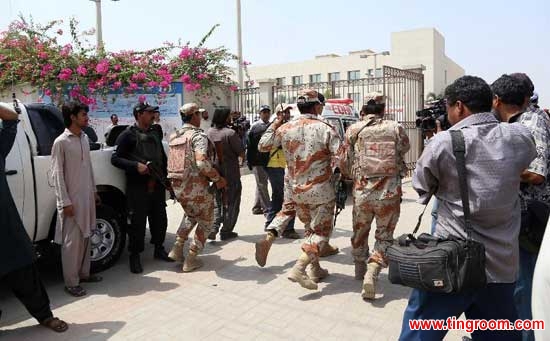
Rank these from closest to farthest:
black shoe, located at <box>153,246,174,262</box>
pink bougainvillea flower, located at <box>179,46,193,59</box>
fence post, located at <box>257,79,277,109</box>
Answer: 1. black shoe, located at <box>153,246,174,262</box>
2. pink bougainvillea flower, located at <box>179,46,193,59</box>
3. fence post, located at <box>257,79,277,109</box>

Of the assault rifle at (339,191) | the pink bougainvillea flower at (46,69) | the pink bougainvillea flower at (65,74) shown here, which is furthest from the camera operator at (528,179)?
the pink bougainvillea flower at (46,69)

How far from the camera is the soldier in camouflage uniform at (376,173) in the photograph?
4242mm

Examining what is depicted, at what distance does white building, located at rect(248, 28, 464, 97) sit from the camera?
62281mm

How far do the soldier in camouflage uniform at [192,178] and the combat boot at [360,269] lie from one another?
5.51 feet

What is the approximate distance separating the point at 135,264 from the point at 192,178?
1.17 m

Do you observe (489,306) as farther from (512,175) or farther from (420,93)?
(420,93)

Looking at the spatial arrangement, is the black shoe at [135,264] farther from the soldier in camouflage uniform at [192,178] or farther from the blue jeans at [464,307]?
the blue jeans at [464,307]

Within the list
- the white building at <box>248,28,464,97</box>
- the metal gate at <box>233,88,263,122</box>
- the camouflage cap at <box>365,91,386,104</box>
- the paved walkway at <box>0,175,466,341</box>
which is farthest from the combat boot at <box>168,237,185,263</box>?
the white building at <box>248,28,464,97</box>

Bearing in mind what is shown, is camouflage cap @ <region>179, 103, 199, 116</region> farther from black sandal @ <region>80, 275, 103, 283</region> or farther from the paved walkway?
black sandal @ <region>80, 275, 103, 283</region>

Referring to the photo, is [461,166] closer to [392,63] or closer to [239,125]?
[239,125]

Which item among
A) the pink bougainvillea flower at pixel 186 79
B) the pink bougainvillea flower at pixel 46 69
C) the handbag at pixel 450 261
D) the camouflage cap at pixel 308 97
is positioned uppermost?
the pink bougainvillea flower at pixel 46 69

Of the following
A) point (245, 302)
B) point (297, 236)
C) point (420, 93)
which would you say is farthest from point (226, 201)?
point (420, 93)

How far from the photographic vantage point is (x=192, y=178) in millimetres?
4996

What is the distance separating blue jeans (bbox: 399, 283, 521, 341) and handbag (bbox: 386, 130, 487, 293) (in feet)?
0.37
